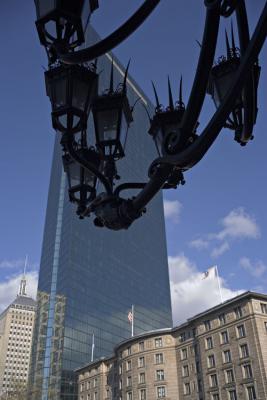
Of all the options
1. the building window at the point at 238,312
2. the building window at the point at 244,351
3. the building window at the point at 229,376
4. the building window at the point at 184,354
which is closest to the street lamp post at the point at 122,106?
the building window at the point at 244,351

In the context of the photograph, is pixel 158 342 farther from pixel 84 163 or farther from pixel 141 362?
pixel 84 163

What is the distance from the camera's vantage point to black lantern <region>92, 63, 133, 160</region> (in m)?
5.16

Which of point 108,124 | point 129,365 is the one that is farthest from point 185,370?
point 108,124

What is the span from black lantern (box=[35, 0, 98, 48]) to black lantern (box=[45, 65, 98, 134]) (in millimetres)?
499

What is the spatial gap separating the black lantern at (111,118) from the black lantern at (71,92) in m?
0.27

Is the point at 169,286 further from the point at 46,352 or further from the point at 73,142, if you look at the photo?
the point at 73,142

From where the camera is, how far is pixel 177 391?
194 feet

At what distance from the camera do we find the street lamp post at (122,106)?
374 cm

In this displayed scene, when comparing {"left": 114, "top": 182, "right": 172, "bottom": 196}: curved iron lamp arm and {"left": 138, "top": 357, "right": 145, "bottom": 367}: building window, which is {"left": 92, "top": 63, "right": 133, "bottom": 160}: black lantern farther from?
{"left": 138, "top": 357, "right": 145, "bottom": 367}: building window

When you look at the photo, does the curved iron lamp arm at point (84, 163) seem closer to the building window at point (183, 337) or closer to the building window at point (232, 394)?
the building window at point (232, 394)

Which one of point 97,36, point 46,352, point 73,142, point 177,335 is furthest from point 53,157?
point 73,142

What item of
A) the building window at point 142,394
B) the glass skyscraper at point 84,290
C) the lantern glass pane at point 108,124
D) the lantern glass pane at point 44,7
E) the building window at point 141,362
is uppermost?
the glass skyscraper at point 84,290

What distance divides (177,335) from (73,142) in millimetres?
60338

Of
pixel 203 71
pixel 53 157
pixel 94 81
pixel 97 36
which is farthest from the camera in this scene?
pixel 97 36
